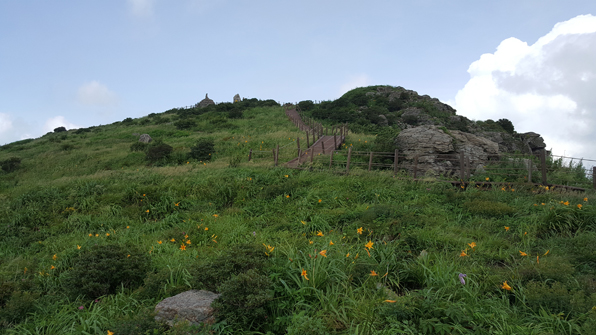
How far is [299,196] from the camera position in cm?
1016

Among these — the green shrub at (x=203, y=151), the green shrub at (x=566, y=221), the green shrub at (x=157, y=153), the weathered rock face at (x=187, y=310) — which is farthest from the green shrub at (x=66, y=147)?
the green shrub at (x=566, y=221)

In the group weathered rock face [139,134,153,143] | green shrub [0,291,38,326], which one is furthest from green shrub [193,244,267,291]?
weathered rock face [139,134,153,143]

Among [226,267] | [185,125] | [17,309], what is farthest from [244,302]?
[185,125]

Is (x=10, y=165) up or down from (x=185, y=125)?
down

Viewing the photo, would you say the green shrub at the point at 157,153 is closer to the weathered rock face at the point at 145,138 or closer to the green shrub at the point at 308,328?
the weathered rock face at the point at 145,138

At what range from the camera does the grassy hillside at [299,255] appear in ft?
11.4

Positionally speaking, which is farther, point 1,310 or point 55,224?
point 55,224

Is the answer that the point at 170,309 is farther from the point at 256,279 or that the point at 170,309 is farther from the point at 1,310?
the point at 1,310

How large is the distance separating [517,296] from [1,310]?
626cm

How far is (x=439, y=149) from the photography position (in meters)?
15.7

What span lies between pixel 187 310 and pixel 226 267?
2.41ft

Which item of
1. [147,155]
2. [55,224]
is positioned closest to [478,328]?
[55,224]

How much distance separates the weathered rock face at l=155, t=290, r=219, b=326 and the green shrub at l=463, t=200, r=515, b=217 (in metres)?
6.94

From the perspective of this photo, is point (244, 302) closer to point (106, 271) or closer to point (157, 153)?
point (106, 271)
